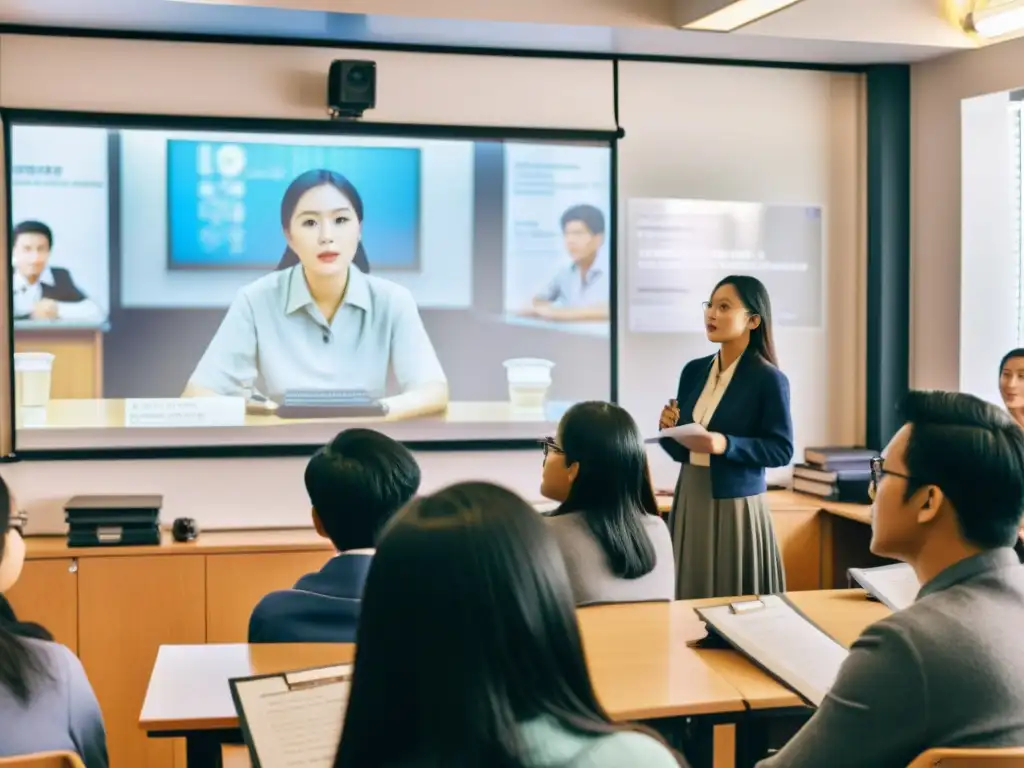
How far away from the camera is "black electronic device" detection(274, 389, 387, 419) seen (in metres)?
4.38

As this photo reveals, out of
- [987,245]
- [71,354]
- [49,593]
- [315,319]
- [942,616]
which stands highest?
[987,245]

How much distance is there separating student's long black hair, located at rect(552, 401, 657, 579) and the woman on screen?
189 cm

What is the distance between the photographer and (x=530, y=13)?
411 centimetres

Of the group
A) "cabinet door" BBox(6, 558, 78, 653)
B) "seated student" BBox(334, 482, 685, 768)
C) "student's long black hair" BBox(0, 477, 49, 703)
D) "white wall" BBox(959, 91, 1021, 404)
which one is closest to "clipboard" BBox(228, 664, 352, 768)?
"student's long black hair" BBox(0, 477, 49, 703)

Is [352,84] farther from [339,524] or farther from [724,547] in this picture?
[339,524]

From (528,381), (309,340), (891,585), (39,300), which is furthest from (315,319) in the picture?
(891,585)

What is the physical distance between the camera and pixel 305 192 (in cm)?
437

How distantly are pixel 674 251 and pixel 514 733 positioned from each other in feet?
12.7

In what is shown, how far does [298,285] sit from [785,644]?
2621 millimetres

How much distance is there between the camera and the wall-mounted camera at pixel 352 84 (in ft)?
13.9

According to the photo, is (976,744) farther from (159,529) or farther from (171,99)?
(171,99)

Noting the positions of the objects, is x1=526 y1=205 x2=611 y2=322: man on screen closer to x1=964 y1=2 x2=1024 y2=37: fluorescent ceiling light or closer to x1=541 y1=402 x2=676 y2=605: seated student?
x1=964 y1=2 x2=1024 y2=37: fluorescent ceiling light

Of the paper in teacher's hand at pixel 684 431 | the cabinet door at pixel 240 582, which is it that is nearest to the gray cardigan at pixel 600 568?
the paper in teacher's hand at pixel 684 431

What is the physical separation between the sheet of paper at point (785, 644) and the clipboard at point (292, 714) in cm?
84
